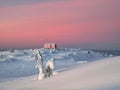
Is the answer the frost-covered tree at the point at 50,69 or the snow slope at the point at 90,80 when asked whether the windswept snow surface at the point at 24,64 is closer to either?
the frost-covered tree at the point at 50,69

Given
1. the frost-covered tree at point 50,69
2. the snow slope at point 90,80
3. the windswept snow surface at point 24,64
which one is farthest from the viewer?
the windswept snow surface at point 24,64

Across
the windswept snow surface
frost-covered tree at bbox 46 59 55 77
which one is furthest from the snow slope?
the windswept snow surface

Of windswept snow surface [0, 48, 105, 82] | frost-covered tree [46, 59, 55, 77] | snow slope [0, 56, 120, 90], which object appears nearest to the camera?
snow slope [0, 56, 120, 90]

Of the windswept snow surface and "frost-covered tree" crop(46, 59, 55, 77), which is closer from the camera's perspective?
"frost-covered tree" crop(46, 59, 55, 77)

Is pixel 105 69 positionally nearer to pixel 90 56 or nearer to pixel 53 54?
pixel 53 54

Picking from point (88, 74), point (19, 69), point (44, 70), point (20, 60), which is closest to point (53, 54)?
point (20, 60)

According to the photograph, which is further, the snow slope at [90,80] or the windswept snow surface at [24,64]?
the windswept snow surface at [24,64]

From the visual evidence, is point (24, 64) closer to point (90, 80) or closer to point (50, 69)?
point (50, 69)

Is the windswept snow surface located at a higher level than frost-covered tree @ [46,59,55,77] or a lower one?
lower

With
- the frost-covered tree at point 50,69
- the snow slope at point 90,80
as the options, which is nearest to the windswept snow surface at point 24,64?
the frost-covered tree at point 50,69

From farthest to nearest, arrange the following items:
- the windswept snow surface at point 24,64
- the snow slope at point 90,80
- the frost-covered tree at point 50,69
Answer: the windswept snow surface at point 24,64 → the frost-covered tree at point 50,69 → the snow slope at point 90,80

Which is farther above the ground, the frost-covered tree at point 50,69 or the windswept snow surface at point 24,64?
the frost-covered tree at point 50,69

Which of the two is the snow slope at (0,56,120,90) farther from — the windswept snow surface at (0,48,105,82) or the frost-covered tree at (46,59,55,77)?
the windswept snow surface at (0,48,105,82)

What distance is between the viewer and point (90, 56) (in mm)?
61531
